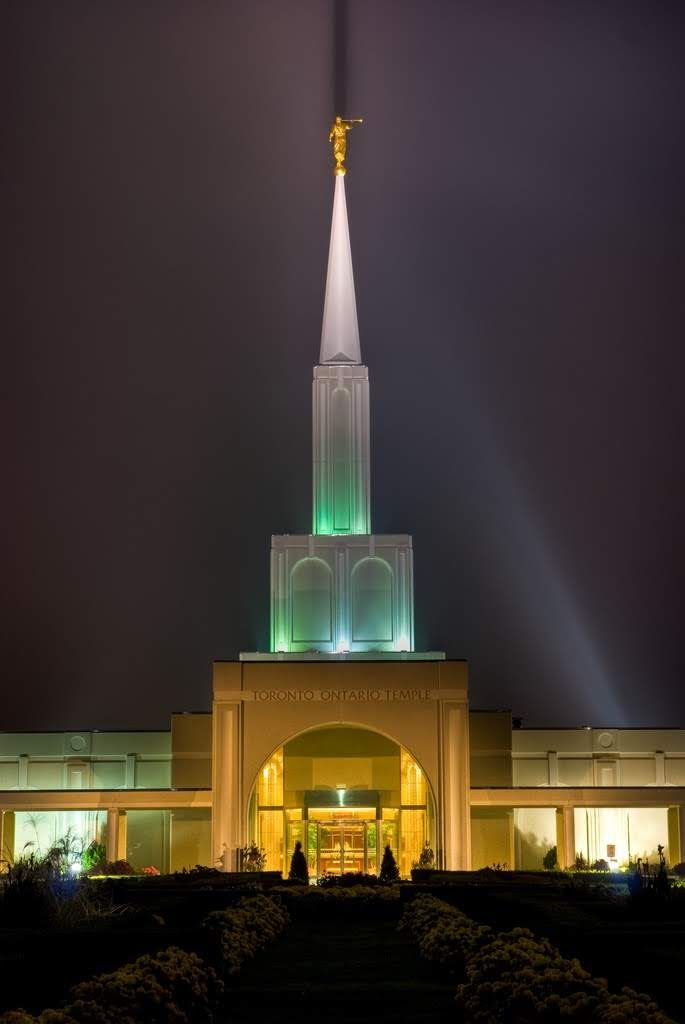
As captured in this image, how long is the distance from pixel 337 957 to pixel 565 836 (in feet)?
85.7

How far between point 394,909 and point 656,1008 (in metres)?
21.4

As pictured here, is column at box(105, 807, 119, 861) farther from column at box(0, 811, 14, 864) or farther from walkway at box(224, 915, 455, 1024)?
walkway at box(224, 915, 455, 1024)

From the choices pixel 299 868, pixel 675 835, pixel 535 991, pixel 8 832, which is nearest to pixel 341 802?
pixel 299 868

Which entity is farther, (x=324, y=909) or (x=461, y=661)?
(x=461, y=661)

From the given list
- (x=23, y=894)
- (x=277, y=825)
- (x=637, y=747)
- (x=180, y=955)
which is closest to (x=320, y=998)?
(x=180, y=955)

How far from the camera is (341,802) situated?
4962 cm

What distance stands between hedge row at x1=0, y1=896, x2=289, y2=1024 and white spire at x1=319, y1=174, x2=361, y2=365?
1337 inches

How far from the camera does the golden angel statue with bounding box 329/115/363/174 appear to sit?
55.2m

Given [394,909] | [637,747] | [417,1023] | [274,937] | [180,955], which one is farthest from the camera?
[637,747]

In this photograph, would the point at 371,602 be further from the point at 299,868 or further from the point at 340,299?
the point at 340,299

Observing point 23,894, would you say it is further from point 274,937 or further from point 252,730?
point 252,730

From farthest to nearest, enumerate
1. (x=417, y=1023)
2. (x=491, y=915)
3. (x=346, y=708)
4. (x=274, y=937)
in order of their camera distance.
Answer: (x=346, y=708), (x=274, y=937), (x=491, y=915), (x=417, y=1023)

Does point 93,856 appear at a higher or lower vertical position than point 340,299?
lower

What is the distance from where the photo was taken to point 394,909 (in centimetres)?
3422
